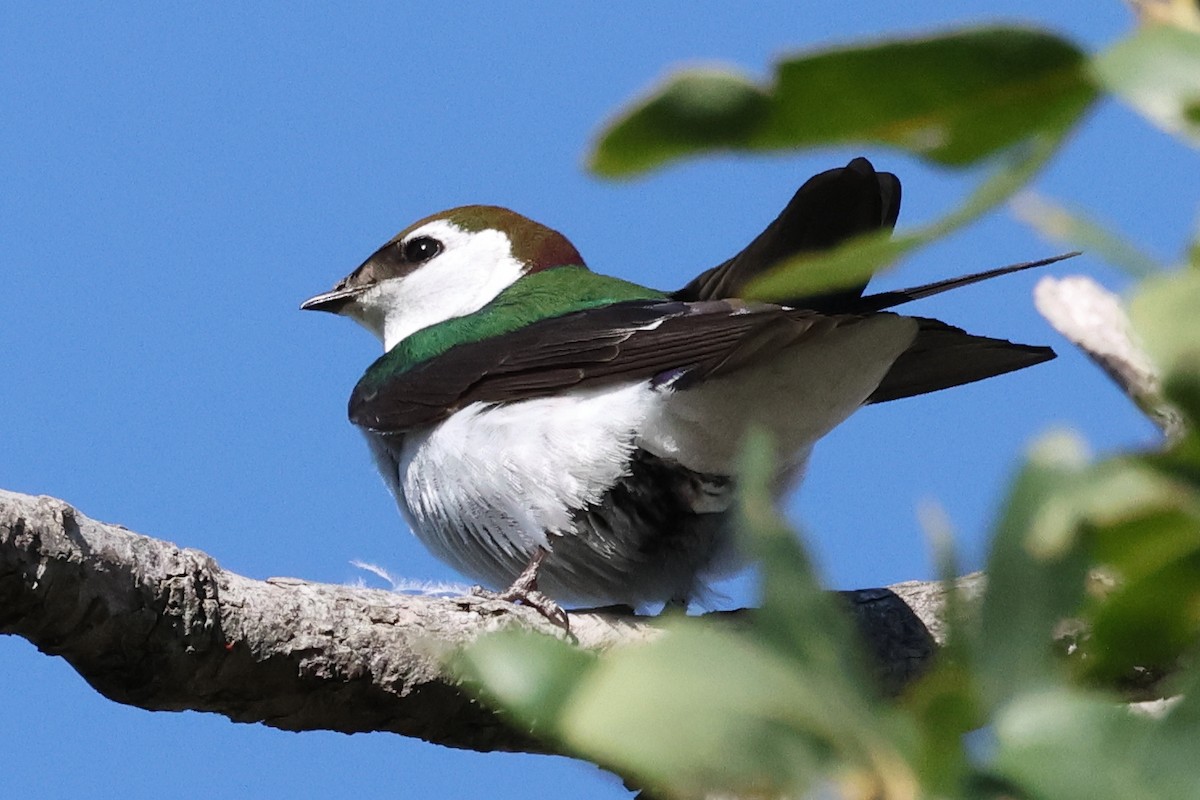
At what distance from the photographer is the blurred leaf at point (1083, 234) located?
0.54 meters

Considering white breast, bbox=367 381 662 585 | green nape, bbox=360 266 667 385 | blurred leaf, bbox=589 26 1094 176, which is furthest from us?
green nape, bbox=360 266 667 385

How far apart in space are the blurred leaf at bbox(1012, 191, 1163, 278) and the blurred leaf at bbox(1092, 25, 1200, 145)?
45 mm

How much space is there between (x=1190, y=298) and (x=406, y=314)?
19.4ft

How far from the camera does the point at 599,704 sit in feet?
1.59

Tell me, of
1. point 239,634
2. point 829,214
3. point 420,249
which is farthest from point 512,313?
point 239,634

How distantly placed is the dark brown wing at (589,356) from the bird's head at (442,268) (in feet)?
2.87

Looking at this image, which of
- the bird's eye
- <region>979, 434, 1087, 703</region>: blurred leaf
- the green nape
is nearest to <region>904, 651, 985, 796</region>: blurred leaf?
<region>979, 434, 1087, 703</region>: blurred leaf

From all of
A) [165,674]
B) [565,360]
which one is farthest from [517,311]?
[165,674]

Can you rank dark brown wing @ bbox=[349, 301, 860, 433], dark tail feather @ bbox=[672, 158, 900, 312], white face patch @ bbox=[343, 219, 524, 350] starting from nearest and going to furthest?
dark tail feather @ bbox=[672, 158, 900, 312], dark brown wing @ bbox=[349, 301, 860, 433], white face patch @ bbox=[343, 219, 524, 350]

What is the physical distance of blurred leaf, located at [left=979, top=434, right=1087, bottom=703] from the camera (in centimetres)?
52

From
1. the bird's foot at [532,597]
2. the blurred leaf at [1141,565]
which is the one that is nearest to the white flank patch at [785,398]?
the bird's foot at [532,597]

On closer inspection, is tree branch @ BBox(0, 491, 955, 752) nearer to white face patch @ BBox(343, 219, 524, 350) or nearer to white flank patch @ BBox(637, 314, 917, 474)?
white flank patch @ BBox(637, 314, 917, 474)

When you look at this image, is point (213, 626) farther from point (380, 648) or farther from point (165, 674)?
point (380, 648)

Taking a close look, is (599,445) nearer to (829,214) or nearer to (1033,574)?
(829,214)
